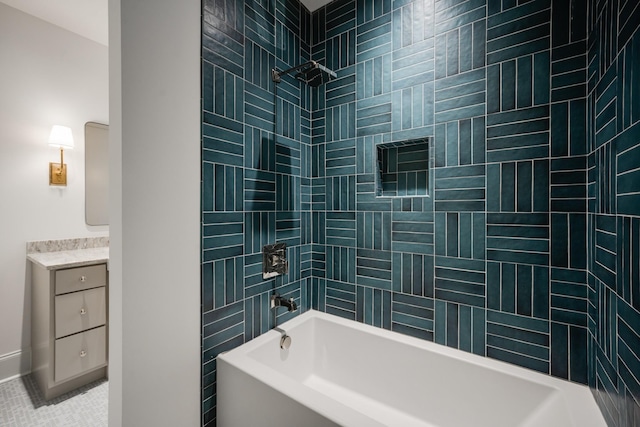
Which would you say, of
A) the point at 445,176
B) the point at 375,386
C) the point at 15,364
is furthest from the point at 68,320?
the point at 445,176

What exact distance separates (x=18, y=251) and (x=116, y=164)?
1989 mm

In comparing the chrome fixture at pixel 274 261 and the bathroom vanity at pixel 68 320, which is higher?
the chrome fixture at pixel 274 261

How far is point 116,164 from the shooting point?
99 cm

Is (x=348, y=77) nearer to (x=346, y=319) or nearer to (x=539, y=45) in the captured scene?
(x=539, y=45)

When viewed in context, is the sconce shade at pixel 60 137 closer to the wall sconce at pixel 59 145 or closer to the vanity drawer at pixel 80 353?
the wall sconce at pixel 59 145

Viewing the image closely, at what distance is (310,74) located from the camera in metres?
1.65

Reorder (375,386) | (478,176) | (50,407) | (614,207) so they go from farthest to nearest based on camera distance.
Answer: (50,407)
(375,386)
(478,176)
(614,207)

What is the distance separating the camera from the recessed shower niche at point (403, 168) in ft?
4.94

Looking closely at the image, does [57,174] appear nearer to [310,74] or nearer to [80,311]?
[80,311]

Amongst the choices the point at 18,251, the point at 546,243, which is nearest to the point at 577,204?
the point at 546,243

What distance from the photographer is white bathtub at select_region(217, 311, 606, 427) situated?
39.3 inches

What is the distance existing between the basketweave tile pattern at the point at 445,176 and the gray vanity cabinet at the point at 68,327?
1.33 m

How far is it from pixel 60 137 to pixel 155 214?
192cm

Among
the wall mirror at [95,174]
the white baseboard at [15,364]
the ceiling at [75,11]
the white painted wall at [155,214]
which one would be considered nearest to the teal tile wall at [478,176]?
the ceiling at [75,11]
